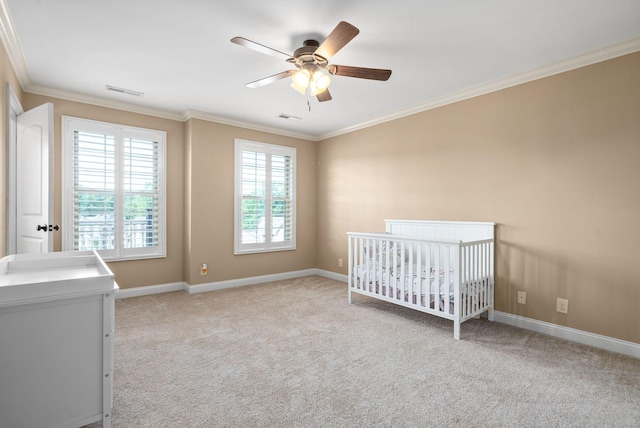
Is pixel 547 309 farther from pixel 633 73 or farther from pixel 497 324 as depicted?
pixel 633 73

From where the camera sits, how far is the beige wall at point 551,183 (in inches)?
97.2

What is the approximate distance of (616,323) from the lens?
Answer: 2.50 m

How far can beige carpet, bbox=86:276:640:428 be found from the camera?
1.73 meters

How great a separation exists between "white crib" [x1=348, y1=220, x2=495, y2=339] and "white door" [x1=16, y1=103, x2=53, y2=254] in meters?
2.74

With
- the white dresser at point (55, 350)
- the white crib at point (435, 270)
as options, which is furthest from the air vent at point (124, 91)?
the white crib at point (435, 270)

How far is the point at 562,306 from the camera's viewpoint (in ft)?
9.07

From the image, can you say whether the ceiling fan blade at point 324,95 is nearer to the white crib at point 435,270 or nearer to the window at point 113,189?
the white crib at point 435,270

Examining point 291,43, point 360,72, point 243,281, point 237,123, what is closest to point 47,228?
point 291,43

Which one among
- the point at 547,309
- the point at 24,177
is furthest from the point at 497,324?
the point at 24,177

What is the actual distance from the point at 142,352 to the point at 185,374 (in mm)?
560

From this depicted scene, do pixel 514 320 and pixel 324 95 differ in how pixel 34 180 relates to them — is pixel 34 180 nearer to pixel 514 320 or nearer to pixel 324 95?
pixel 324 95

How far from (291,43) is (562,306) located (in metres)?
3.09

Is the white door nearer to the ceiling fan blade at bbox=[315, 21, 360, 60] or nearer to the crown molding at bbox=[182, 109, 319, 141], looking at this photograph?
the crown molding at bbox=[182, 109, 319, 141]

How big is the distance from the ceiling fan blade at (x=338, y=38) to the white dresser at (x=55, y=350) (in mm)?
1753
